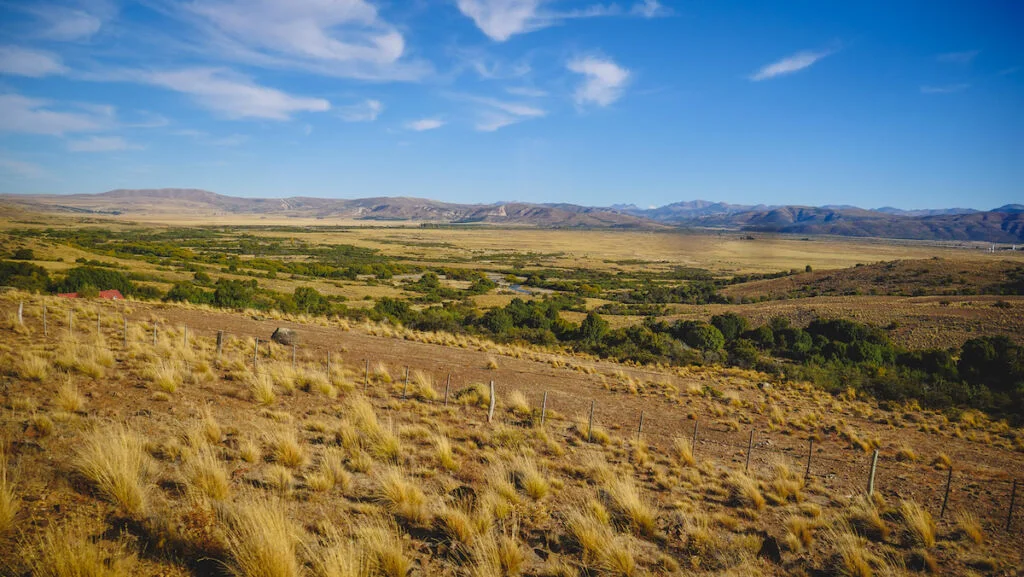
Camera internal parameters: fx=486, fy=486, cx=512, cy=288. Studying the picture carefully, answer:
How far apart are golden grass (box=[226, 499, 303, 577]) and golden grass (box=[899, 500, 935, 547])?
317 inches

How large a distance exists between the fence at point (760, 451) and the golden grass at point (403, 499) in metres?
4.35

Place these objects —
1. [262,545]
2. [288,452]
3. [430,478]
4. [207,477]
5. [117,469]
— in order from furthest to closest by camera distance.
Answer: [430,478], [288,452], [207,477], [117,469], [262,545]

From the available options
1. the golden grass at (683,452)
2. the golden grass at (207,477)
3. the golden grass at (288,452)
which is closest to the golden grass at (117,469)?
the golden grass at (207,477)

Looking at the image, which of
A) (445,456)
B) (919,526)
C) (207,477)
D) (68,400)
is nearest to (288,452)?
(207,477)

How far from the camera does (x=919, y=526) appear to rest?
6.84 metres

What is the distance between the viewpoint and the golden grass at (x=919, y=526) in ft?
22.1

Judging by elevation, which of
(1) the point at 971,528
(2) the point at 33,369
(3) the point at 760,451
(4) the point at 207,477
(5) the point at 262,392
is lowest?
(3) the point at 760,451

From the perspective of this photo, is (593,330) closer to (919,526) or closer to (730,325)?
(730,325)

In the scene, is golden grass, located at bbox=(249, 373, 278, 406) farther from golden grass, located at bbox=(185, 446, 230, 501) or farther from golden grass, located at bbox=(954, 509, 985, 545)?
golden grass, located at bbox=(954, 509, 985, 545)

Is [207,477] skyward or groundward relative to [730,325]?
skyward

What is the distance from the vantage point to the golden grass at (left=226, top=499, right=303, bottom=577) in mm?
4184

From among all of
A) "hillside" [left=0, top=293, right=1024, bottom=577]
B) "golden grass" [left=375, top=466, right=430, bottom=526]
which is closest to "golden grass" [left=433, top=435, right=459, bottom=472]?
"hillside" [left=0, top=293, right=1024, bottom=577]

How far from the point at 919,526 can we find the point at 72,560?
9689 mm

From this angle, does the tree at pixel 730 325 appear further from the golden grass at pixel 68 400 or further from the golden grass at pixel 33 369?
the golden grass at pixel 33 369
